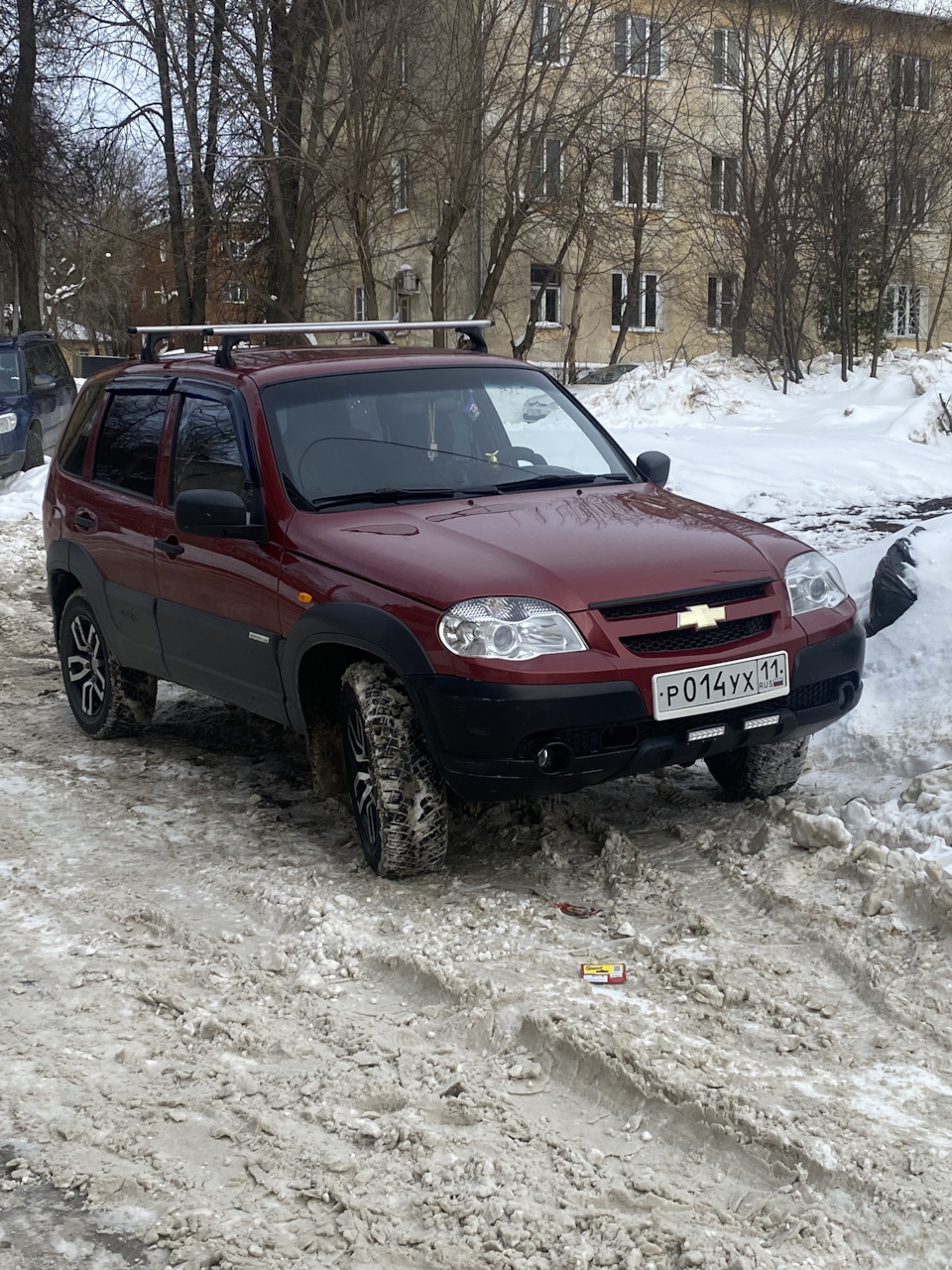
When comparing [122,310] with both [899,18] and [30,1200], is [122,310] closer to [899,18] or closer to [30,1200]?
[899,18]

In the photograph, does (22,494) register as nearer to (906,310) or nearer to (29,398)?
(29,398)

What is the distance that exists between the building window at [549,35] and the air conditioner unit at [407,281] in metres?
8.51

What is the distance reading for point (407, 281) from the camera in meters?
31.4

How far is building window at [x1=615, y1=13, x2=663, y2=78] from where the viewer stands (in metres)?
20.5

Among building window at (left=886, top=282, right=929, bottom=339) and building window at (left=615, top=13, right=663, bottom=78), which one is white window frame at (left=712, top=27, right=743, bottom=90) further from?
building window at (left=886, top=282, right=929, bottom=339)

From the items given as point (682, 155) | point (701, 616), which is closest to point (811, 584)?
point (701, 616)

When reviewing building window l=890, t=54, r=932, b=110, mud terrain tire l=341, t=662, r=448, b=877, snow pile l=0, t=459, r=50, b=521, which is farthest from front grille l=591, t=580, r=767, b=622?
building window l=890, t=54, r=932, b=110

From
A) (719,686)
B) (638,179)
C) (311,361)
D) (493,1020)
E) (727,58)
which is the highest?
(727,58)

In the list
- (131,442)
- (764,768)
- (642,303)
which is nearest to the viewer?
(764,768)

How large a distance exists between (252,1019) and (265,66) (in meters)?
18.7

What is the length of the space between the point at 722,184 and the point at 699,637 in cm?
2336

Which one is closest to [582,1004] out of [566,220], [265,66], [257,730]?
[257,730]

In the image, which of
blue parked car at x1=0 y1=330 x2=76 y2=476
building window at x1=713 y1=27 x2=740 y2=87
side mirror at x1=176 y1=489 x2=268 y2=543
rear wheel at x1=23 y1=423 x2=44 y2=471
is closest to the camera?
side mirror at x1=176 y1=489 x2=268 y2=543

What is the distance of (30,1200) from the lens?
9.60 ft
